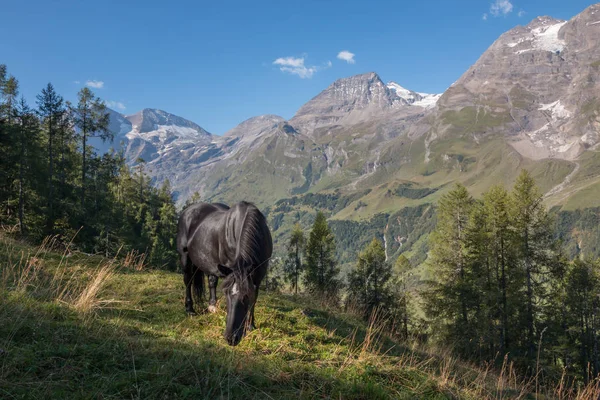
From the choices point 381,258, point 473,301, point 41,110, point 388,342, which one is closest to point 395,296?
point 381,258

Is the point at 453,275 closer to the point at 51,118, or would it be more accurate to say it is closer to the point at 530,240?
the point at 530,240

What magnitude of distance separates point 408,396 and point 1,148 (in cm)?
3507

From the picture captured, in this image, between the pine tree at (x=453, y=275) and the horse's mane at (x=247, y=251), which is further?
the pine tree at (x=453, y=275)

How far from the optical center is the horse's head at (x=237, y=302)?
20.1 ft

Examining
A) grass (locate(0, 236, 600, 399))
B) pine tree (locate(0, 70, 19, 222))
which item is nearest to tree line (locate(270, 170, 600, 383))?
grass (locate(0, 236, 600, 399))

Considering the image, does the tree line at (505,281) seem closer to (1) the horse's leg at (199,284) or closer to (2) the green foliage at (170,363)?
(1) the horse's leg at (199,284)

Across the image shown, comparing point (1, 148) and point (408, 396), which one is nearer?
point (408, 396)

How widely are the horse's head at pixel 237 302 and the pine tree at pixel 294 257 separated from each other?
135 feet

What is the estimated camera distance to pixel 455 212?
31.2 metres

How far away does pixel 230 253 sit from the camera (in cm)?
810

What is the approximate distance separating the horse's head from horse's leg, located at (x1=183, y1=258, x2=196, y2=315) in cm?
283

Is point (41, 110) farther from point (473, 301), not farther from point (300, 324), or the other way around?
point (473, 301)

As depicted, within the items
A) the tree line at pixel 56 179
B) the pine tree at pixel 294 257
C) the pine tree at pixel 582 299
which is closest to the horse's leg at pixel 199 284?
the tree line at pixel 56 179

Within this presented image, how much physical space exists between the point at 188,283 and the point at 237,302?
12.4ft
